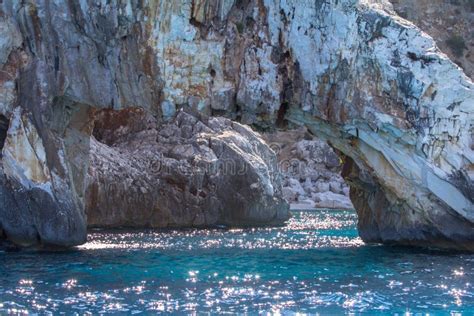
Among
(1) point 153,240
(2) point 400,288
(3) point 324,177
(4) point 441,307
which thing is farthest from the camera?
(3) point 324,177

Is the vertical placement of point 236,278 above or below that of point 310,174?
below

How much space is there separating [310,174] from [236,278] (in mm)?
40131

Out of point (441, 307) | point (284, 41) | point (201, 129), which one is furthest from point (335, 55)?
point (201, 129)

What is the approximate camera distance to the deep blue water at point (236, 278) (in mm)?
13531

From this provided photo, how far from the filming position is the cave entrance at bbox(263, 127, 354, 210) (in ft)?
172

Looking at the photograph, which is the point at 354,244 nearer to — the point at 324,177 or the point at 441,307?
the point at 441,307

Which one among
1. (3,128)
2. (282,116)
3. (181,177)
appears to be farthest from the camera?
(181,177)

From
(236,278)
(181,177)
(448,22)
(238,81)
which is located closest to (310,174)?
(181,177)

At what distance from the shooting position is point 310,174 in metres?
56.5

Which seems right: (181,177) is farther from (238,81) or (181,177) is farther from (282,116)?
(238,81)

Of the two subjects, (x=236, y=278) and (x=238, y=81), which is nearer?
(x=236, y=278)

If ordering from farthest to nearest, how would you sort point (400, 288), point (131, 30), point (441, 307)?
point (131, 30), point (400, 288), point (441, 307)

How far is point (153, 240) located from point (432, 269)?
38.3 ft

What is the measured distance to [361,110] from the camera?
2264 centimetres
